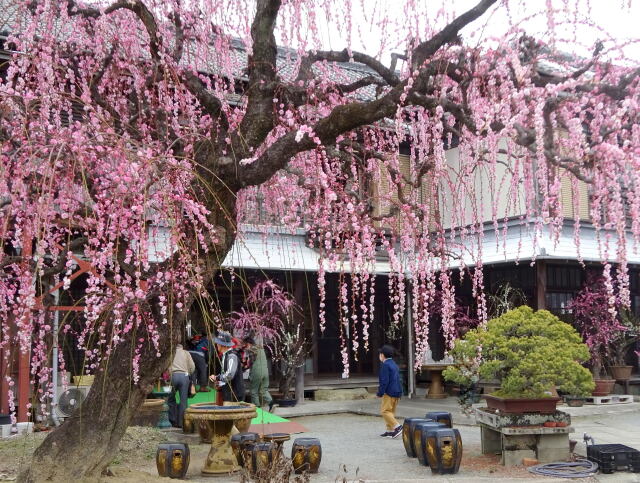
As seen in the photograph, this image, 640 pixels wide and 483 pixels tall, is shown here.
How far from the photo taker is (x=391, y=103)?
6078 millimetres

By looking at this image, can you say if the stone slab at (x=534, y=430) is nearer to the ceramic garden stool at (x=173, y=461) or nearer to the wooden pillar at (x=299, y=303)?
the ceramic garden stool at (x=173, y=461)

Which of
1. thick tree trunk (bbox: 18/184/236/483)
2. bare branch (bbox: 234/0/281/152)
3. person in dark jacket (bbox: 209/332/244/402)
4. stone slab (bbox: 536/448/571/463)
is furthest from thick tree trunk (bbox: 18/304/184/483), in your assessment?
stone slab (bbox: 536/448/571/463)

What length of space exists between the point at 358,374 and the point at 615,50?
14.1 m

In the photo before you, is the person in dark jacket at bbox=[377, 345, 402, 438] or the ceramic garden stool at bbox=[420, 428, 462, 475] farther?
the person in dark jacket at bbox=[377, 345, 402, 438]

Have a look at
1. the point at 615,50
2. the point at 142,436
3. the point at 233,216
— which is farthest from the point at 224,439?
the point at 615,50

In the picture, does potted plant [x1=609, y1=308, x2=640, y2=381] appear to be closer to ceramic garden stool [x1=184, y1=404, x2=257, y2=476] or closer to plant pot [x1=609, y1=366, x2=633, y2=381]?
plant pot [x1=609, y1=366, x2=633, y2=381]

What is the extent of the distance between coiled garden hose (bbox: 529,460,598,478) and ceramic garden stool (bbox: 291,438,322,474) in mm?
2677

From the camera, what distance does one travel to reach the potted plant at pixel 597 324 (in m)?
15.8

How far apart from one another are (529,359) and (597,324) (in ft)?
24.0

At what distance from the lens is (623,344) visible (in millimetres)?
16656

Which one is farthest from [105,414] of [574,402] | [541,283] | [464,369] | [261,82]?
[574,402]

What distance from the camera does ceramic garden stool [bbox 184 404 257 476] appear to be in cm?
889

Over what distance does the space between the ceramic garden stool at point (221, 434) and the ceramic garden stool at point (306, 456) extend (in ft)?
2.54

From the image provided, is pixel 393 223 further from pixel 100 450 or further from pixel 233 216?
pixel 100 450
